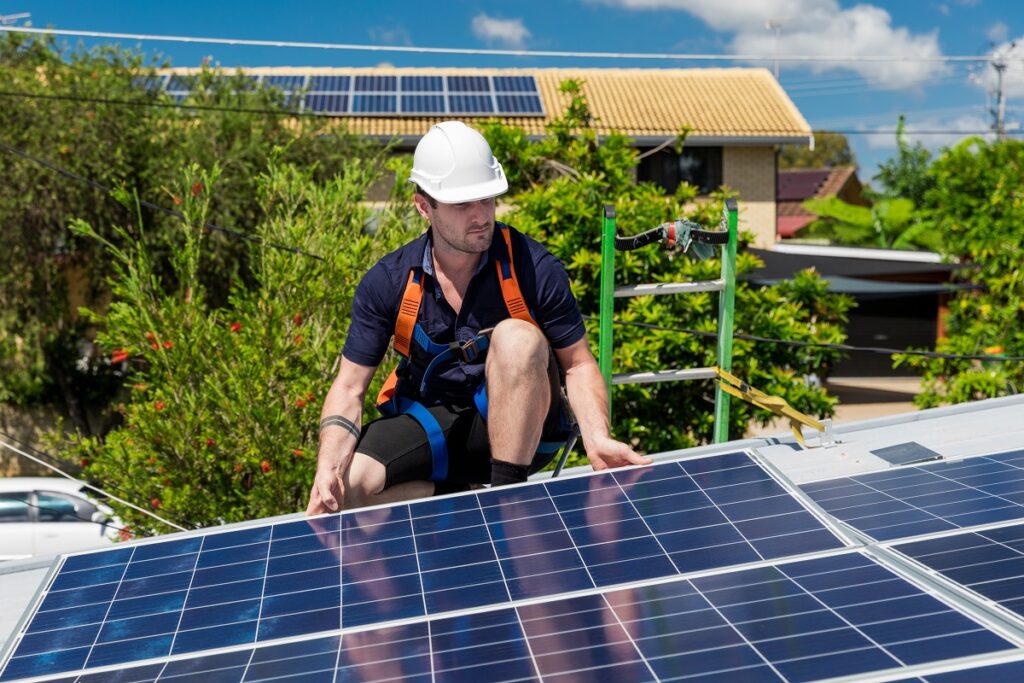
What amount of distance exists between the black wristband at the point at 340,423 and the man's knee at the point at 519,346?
680mm

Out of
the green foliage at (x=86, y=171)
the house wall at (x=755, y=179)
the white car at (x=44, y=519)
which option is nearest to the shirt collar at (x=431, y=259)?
the white car at (x=44, y=519)

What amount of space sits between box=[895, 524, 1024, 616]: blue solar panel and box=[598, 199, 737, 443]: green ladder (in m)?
3.40

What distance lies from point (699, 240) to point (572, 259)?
3.19 m

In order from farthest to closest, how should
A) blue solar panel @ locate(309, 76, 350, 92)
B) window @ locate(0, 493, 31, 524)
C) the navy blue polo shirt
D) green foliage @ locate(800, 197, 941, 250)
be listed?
1. green foliage @ locate(800, 197, 941, 250)
2. blue solar panel @ locate(309, 76, 350, 92)
3. window @ locate(0, 493, 31, 524)
4. the navy blue polo shirt

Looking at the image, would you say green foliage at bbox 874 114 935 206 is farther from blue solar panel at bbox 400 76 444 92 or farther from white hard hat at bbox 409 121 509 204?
white hard hat at bbox 409 121 509 204

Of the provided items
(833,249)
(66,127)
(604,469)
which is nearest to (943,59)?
(833,249)

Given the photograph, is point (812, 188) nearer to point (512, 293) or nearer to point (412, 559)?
point (512, 293)

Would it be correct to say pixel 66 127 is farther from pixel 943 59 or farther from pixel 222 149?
pixel 943 59

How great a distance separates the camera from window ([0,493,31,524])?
1551 centimetres

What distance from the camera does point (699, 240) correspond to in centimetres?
609

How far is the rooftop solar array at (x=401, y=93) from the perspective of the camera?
76.3 ft

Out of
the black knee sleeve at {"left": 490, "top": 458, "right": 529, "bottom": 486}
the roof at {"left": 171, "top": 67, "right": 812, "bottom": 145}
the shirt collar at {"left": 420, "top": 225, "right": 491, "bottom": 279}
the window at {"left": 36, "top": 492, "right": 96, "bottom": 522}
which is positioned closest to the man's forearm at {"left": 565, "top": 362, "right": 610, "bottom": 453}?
the black knee sleeve at {"left": 490, "top": 458, "right": 529, "bottom": 486}

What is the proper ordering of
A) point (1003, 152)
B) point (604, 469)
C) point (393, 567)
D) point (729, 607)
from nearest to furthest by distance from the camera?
1. point (729, 607)
2. point (393, 567)
3. point (604, 469)
4. point (1003, 152)

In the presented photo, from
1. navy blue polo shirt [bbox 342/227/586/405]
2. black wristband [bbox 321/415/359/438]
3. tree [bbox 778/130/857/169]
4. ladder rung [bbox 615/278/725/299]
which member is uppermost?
tree [bbox 778/130/857/169]
